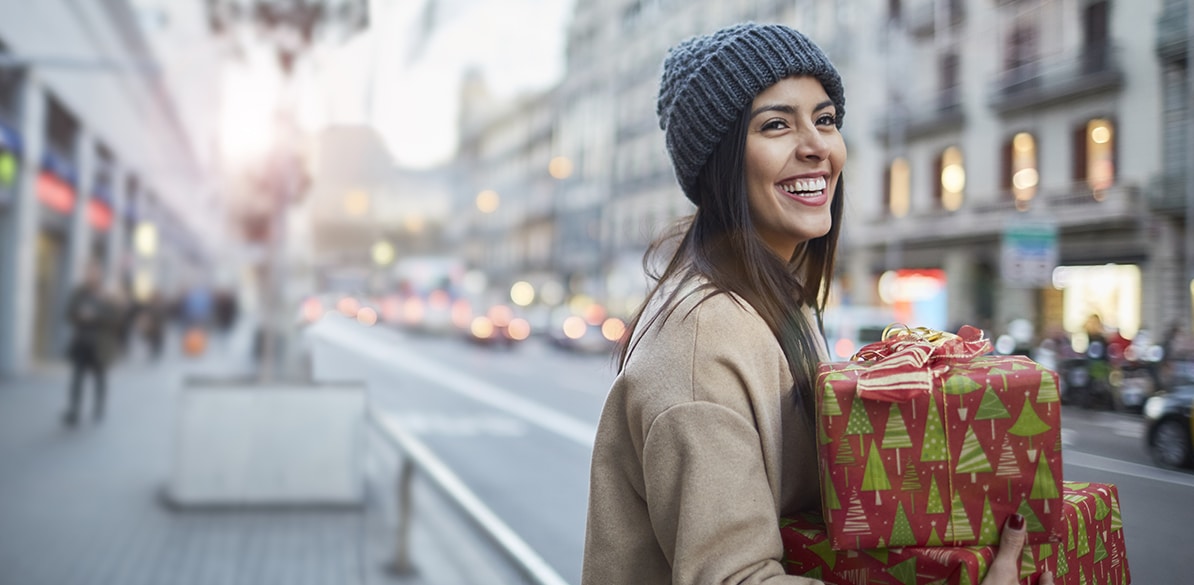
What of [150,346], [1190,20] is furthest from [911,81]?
[150,346]

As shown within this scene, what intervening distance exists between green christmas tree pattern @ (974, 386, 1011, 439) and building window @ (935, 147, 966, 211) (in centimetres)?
78

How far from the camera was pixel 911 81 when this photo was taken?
182 centimetres

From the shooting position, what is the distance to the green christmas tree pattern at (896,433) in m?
0.93

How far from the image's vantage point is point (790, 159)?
3.84ft

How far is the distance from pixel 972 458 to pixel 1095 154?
0.65 metres

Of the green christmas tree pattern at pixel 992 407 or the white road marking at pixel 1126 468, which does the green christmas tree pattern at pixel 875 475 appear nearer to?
the green christmas tree pattern at pixel 992 407

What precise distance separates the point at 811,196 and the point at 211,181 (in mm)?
4873

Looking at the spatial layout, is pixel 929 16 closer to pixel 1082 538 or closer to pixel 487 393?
pixel 1082 538

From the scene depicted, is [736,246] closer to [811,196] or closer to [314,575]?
[811,196]

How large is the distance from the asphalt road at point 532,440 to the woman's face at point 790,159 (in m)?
0.42

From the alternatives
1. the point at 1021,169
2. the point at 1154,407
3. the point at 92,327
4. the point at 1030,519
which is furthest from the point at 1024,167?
the point at 92,327

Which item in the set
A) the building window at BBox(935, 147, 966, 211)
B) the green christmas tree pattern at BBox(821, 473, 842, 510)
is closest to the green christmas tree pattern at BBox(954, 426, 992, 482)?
the green christmas tree pattern at BBox(821, 473, 842, 510)

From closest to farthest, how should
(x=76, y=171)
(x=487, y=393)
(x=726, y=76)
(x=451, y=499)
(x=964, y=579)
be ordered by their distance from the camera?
(x=964, y=579), (x=726, y=76), (x=451, y=499), (x=76, y=171), (x=487, y=393)

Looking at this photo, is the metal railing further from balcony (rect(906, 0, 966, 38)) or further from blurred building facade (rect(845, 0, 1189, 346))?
balcony (rect(906, 0, 966, 38))
